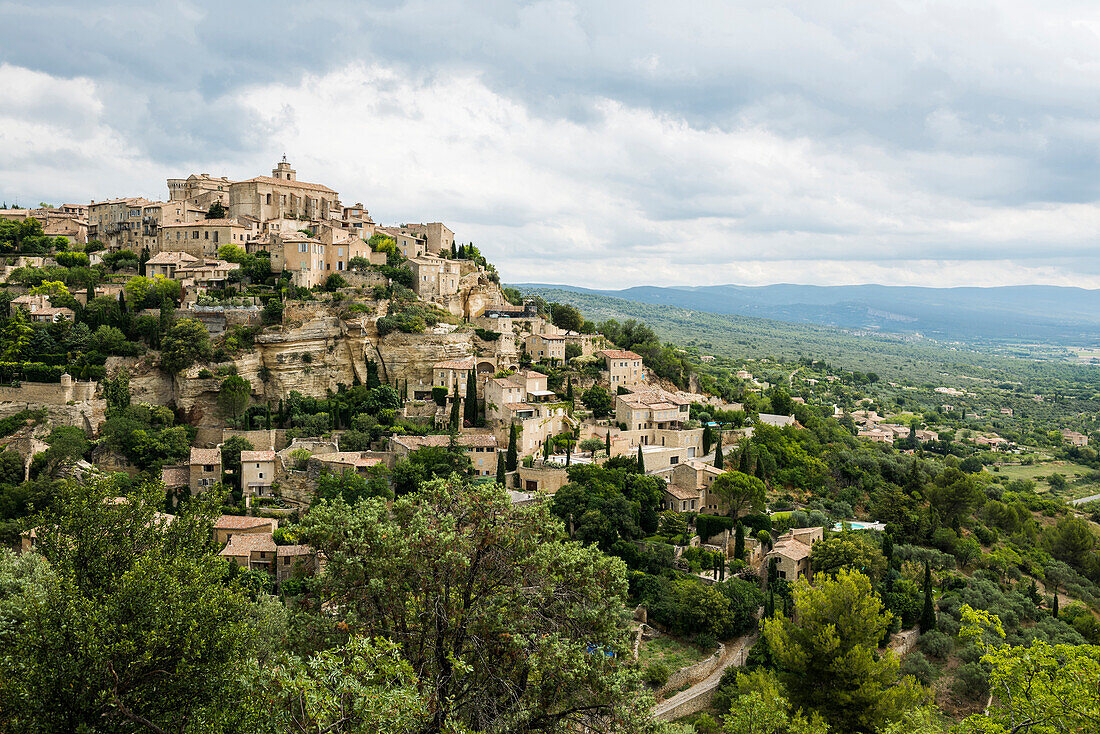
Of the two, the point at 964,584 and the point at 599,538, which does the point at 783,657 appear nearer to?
the point at 599,538

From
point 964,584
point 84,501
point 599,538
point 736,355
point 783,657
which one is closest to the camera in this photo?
point 84,501

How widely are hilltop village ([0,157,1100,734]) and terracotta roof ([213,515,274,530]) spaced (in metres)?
0.20

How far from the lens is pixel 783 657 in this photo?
24172 millimetres

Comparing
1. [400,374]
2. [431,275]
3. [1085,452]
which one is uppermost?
[431,275]

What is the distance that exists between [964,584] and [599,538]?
67.3 ft

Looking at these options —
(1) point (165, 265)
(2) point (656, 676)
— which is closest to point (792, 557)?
(2) point (656, 676)

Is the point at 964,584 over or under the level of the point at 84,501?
under

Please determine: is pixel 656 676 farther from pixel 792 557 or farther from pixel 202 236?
pixel 202 236

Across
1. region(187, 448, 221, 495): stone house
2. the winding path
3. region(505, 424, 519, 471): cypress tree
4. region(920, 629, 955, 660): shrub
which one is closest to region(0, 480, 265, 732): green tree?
the winding path

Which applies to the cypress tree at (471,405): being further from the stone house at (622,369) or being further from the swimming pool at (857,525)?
the swimming pool at (857,525)

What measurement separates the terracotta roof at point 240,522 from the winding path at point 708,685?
2100 cm

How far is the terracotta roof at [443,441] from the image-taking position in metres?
39.8

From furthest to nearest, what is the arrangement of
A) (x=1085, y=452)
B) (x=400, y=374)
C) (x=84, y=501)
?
(x=1085, y=452)
(x=400, y=374)
(x=84, y=501)

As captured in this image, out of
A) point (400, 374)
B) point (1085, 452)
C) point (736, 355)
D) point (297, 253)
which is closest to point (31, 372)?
point (297, 253)
